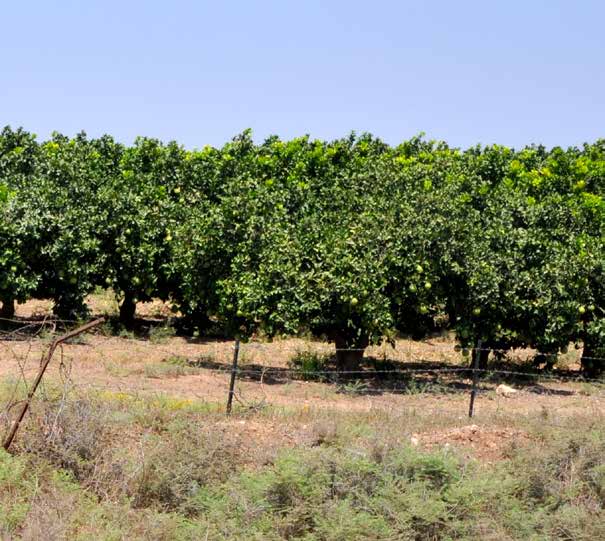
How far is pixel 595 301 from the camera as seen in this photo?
1747cm

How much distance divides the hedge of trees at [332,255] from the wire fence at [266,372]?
700 mm

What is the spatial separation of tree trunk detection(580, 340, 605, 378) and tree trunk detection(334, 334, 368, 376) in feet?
14.2

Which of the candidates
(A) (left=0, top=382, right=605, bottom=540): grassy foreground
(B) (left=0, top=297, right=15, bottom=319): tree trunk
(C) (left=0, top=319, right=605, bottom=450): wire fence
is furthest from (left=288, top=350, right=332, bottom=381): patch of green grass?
(B) (left=0, top=297, right=15, bottom=319): tree trunk

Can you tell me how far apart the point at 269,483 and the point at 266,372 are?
6.79 metres

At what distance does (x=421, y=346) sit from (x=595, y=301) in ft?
15.2

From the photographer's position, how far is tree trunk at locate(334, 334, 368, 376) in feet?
52.9

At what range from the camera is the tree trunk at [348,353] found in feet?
52.9

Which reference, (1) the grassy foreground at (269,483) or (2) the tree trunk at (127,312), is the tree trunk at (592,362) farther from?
(2) the tree trunk at (127,312)

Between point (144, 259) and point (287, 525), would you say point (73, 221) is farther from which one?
point (287, 525)

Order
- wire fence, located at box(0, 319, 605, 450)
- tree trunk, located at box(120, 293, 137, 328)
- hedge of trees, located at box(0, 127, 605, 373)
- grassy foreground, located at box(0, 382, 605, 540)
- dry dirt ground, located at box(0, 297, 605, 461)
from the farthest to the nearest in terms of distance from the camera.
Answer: tree trunk, located at box(120, 293, 137, 328), hedge of trees, located at box(0, 127, 605, 373), wire fence, located at box(0, 319, 605, 450), dry dirt ground, located at box(0, 297, 605, 461), grassy foreground, located at box(0, 382, 605, 540)

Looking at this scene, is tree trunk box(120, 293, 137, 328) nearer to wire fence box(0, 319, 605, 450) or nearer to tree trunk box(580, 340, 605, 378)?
wire fence box(0, 319, 605, 450)

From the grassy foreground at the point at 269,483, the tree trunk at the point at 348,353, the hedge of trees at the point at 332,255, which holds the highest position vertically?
the hedge of trees at the point at 332,255

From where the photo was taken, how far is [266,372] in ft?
51.1

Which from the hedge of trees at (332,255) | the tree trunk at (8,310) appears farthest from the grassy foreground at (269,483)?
the tree trunk at (8,310)
